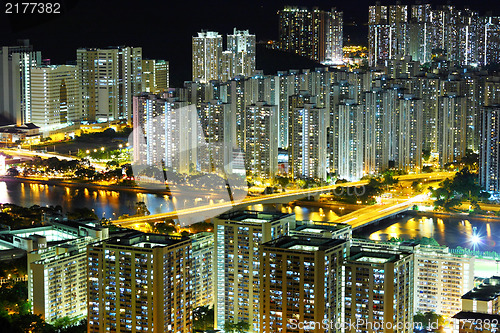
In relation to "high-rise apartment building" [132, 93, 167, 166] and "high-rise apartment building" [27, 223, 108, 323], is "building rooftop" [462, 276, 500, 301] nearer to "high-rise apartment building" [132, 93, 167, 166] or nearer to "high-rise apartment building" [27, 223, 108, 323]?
"high-rise apartment building" [27, 223, 108, 323]

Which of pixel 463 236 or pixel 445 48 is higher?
pixel 445 48

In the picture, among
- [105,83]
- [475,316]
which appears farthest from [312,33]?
[475,316]

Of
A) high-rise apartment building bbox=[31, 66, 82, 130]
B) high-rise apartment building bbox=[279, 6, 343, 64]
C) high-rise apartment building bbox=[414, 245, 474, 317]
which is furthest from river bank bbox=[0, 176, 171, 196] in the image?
high-rise apartment building bbox=[279, 6, 343, 64]

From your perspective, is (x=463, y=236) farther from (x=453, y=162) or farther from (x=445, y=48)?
(x=445, y=48)

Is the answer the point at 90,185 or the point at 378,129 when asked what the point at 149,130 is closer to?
the point at 90,185

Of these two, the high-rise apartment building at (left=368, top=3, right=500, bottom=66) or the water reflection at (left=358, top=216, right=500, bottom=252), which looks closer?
the water reflection at (left=358, top=216, right=500, bottom=252)

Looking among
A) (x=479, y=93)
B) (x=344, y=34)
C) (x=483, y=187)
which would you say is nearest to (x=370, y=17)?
(x=344, y=34)
